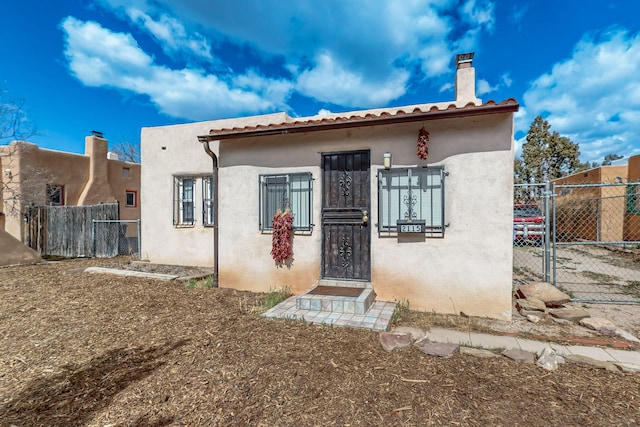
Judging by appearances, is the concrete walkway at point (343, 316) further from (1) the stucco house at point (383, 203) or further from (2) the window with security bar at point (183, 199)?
(2) the window with security bar at point (183, 199)

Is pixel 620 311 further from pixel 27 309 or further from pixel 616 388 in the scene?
pixel 27 309

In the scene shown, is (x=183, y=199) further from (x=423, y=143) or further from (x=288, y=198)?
(x=423, y=143)

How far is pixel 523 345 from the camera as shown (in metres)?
3.34

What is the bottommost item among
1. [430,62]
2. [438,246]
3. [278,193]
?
[438,246]

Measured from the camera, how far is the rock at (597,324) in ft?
12.2

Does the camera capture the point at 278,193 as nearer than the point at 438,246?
No

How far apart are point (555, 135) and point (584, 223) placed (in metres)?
13.6

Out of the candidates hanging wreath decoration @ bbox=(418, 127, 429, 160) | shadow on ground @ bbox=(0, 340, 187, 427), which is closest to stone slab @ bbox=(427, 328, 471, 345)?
hanging wreath decoration @ bbox=(418, 127, 429, 160)

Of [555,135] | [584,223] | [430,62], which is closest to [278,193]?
[430,62]

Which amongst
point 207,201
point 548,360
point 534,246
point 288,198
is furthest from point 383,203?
point 534,246

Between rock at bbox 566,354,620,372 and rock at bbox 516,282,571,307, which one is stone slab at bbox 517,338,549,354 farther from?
rock at bbox 516,282,571,307

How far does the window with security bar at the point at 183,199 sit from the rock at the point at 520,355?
24.3 feet

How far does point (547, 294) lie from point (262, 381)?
463 cm

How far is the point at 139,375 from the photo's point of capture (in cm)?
271
